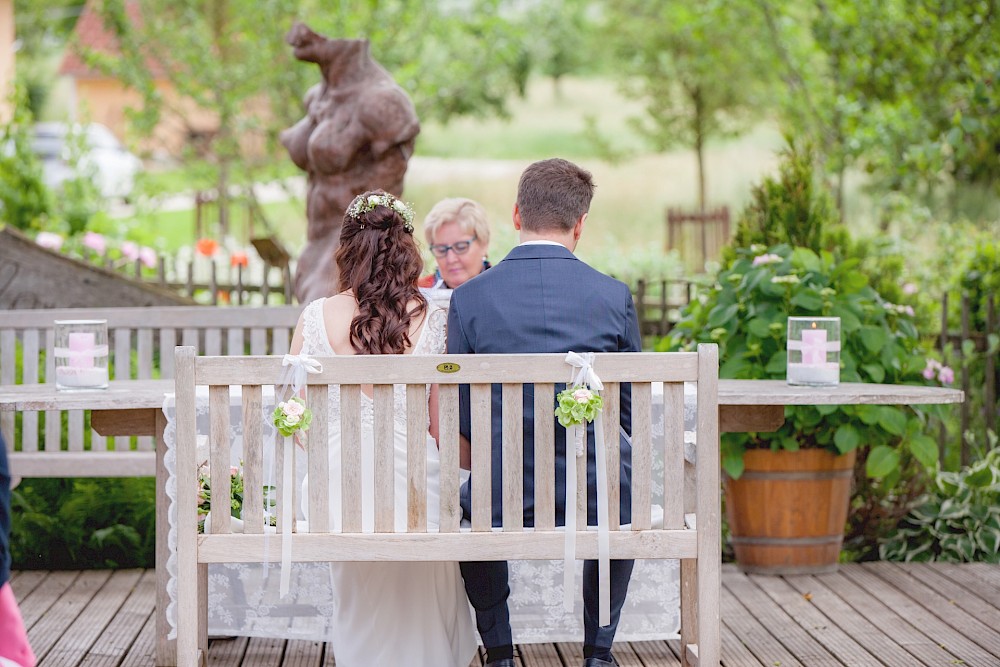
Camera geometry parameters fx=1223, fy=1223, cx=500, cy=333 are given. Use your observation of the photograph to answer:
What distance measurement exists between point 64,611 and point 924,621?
3.11 m

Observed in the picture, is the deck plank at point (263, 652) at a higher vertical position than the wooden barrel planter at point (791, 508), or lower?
lower

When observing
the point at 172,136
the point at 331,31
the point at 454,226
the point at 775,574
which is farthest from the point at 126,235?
the point at 172,136

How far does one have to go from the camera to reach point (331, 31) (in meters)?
12.5

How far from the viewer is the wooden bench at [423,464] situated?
310cm

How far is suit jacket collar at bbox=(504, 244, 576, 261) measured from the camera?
3314mm

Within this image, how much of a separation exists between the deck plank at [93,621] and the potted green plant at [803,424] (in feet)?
7.89

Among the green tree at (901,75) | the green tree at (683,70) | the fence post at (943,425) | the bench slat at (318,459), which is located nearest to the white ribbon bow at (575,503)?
the bench slat at (318,459)

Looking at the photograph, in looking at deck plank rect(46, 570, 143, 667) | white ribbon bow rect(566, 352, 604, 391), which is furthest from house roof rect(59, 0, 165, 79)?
white ribbon bow rect(566, 352, 604, 391)

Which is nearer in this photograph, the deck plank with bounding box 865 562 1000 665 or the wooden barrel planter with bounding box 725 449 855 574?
the deck plank with bounding box 865 562 1000 665

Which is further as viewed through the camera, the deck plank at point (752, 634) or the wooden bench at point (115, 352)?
the wooden bench at point (115, 352)

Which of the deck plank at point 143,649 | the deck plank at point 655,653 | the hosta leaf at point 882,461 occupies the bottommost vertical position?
the deck plank at point 655,653

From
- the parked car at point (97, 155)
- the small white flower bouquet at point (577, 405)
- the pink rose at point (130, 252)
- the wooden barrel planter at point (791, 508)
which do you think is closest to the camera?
the small white flower bouquet at point (577, 405)

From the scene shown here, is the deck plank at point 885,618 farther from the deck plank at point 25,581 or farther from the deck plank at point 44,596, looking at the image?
the deck plank at point 25,581

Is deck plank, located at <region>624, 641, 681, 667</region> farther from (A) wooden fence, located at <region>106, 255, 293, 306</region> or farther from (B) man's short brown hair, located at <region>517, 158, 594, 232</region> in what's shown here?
(A) wooden fence, located at <region>106, 255, 293, 306</region>
